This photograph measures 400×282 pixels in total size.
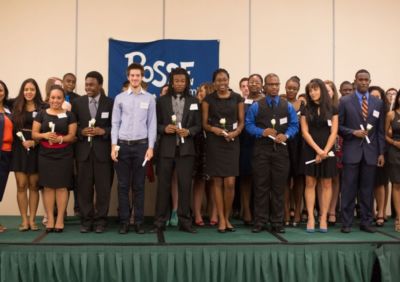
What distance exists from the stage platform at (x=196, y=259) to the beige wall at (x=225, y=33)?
2.14m

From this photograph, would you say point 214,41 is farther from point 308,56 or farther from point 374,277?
point 374,277

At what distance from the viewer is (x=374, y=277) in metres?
3.87

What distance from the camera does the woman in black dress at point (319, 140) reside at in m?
4.24

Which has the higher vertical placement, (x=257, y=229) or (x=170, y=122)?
(x=170, y=122)

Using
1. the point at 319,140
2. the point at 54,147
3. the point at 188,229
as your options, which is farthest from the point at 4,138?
the point at 319,140

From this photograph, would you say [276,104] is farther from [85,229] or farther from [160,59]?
[85,229]

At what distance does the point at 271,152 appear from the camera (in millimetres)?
4281

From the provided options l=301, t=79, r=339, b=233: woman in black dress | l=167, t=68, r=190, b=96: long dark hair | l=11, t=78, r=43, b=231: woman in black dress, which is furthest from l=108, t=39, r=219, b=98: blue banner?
l=301, t=79, r=339, b=233: woman in black dress

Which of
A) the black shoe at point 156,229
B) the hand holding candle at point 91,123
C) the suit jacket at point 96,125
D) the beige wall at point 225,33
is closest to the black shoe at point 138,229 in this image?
the black shoe at point 156,229

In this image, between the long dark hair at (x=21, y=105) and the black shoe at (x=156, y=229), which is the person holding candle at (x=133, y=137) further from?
the long dark hair at (x=21, y=105)

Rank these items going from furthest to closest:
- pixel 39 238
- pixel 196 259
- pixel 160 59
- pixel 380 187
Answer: pixel 160 59, pixel 380 187, pixel 39 238, pixel 196 259

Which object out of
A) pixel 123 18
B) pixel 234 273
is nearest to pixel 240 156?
pixel 234 273

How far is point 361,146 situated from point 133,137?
2.29m

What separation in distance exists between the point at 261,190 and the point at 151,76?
2405 mm
